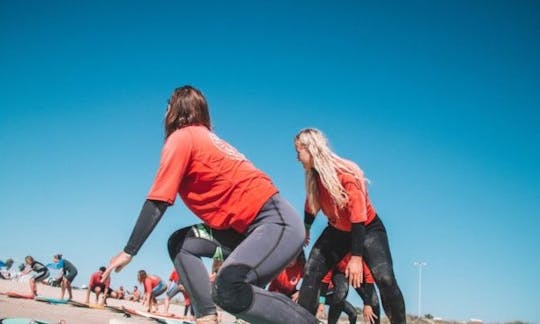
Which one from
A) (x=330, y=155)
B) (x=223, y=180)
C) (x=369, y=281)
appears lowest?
(x=369, y=281)

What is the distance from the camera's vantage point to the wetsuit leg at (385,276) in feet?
13.9

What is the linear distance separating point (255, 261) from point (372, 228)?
2.13 m

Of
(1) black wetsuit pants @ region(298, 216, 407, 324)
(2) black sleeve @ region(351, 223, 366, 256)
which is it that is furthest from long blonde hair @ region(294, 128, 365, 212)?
(1) black wetsuit pants @ region(298, 216, 407, 324)

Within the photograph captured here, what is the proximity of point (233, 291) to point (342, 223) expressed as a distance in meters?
2.22

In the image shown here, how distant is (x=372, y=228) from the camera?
177 inches

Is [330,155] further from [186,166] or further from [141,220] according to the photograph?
[141,220]

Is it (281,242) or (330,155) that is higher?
(330,155)

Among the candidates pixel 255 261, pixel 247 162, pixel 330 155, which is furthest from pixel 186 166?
pixel 330 155

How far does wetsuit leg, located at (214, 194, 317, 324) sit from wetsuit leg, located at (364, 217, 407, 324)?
1.70 metres

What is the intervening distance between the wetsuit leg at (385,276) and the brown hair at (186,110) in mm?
2099

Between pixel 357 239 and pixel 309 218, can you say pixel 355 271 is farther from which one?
pixel 309 218

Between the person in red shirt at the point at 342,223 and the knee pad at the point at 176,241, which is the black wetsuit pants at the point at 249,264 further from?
the person in red shirt at the point at 342,223

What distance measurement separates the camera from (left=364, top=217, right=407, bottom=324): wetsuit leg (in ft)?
13.9

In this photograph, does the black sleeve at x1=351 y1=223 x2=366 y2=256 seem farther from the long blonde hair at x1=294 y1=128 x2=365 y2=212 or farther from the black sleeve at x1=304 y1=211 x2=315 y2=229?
the black sleeve at x1=304 y1=211 x2=315 y2=229
